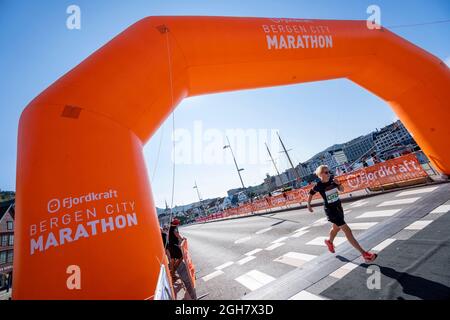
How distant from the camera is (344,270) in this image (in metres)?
3.66

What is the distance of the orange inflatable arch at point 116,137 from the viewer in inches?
76.4

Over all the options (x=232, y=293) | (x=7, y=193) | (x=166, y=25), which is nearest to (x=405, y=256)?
(x=232, y=293)

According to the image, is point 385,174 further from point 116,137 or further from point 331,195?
point 116,137

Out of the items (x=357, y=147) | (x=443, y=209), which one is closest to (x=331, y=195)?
(x=443, y=209)

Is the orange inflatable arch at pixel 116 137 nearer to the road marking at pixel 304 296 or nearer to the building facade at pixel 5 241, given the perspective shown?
the road marking at pixel 304 296

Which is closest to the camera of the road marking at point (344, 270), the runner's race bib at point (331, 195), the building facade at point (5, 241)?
the road marking at point (344, 270)

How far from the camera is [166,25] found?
3412mm

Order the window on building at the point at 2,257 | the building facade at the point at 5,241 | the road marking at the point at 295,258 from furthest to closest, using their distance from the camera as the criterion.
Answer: the window on building at the point at 2,257 < the building facade at the point at 5,241 < the road marking at the point at 295,258

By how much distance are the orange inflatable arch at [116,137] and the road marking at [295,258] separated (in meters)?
3.36

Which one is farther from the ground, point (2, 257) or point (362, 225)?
point (2, 257)

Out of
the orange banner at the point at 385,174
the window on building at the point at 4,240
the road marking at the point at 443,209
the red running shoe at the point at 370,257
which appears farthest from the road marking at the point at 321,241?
the window on building at the point at 4,240

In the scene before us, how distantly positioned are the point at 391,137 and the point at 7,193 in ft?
623

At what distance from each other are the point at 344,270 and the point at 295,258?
159 cm
